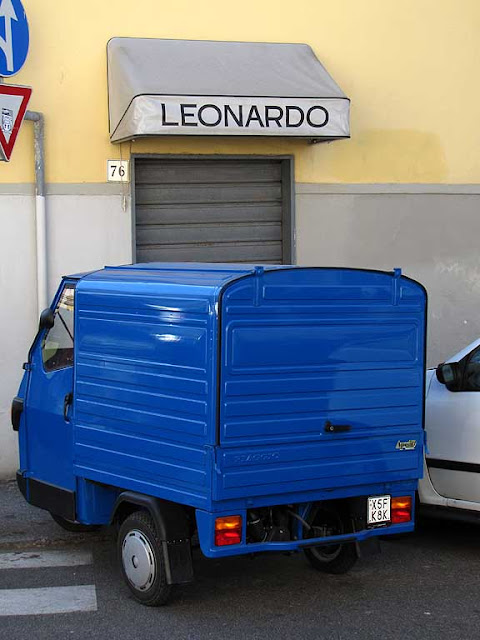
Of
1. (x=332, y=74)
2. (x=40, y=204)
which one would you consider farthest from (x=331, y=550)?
(x=332, y=74)

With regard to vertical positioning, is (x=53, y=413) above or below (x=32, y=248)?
below

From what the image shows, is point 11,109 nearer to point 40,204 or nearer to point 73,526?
point 40,204

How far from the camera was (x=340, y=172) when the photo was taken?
10969 mm

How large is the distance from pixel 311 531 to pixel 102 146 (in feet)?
16.7

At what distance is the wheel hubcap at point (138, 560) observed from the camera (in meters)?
6.21

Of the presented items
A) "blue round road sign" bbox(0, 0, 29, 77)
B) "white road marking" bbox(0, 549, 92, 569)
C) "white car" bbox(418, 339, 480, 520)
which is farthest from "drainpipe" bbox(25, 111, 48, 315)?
"white car" bbox(418, 339, 480, 520)

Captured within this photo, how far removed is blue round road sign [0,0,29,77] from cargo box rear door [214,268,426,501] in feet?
15.2

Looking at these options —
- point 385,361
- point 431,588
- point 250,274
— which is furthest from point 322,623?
point 250,274

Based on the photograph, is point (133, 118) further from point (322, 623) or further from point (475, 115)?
point (322, 623)

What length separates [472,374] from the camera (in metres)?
7.62

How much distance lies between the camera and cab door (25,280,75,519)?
7.05 metres

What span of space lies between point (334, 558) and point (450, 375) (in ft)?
5.36

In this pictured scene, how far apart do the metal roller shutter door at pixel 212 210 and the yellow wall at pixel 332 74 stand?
246 millimetres

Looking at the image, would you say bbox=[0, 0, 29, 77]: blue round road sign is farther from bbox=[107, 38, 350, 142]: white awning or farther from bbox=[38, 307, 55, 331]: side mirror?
bbox=[38, 307, 55, 331]: side mirror
